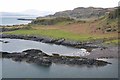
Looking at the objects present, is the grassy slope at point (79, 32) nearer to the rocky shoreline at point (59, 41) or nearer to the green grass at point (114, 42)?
the rocky shoreline at point (59, 41)

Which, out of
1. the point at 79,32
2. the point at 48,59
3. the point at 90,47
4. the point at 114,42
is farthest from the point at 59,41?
the point at 48,59

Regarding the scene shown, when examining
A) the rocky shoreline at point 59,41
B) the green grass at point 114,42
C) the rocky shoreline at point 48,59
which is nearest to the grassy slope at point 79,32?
the rocky shoreline at point 59,41

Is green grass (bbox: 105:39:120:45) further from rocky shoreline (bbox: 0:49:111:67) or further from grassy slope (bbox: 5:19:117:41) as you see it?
rocky shoreline (bbox: 0:49:111:67)

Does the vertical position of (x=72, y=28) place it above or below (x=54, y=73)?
above

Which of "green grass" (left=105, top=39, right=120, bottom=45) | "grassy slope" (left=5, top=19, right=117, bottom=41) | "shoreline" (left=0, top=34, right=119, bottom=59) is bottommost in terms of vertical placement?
"shoreline" (left=0, top=34, right=119, bottom=59)

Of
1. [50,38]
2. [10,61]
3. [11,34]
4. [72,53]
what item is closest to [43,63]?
[10,61]

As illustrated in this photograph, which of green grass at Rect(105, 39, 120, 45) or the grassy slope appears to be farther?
the grassy slope

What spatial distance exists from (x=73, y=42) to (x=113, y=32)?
1663cm

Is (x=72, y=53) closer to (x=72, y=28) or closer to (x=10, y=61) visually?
(x=10, y=61)

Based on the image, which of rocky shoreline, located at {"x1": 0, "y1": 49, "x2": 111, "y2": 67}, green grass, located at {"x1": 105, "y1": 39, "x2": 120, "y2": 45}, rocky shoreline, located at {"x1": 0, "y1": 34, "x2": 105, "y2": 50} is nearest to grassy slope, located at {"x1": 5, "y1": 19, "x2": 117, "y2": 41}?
rocky shoreline, located at {"x1": 0, "y1": 34, "x2": 105, "y2": 50}

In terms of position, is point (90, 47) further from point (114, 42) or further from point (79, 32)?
point (79, 32)

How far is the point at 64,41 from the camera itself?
9512cm

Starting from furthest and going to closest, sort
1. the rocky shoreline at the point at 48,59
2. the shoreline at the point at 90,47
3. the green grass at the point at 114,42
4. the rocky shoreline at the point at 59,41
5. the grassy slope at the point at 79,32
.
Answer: the grassy slope at the point at 79,32
the rocky shoreline at the point at 59,41
the green grass at the point at 114,42
the shoreline at the point at 90,47
the rocky shoreline at the point at 48,59

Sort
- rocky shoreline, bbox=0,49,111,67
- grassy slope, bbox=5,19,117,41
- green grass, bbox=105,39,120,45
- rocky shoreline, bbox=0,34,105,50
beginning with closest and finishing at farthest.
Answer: rocky shoreline, bbox=0,49,111,67, green grass, bbox=105,39,120,45, rocky shoreline, bbox=0,34,105,50, grassy slope, bbox=5,19,117,41
